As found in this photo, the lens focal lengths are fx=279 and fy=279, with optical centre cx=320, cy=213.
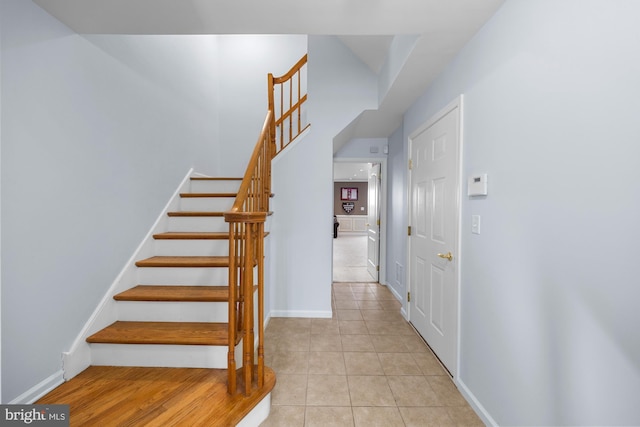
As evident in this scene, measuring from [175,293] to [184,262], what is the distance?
28 cm

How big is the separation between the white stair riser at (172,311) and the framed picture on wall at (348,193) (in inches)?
458

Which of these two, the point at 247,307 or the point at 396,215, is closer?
the point at 247,307

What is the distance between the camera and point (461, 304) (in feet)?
6.63

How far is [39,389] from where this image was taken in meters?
1.56

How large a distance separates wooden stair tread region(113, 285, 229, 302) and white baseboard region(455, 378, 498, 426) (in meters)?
1.79

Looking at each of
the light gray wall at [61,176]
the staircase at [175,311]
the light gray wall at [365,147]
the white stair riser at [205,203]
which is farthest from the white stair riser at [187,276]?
the light gray wall at [365,147]

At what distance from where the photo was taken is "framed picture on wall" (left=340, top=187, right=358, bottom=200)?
44.1 ft

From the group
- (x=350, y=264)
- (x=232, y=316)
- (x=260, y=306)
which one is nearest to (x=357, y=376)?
(x=260, y=306)

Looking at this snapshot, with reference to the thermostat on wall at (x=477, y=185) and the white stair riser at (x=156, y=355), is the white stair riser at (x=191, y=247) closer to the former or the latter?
the white stair riser at (x=156, y=355)

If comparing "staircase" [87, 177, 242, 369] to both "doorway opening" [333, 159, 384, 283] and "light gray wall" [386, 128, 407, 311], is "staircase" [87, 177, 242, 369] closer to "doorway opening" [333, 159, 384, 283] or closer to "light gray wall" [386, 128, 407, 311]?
"light gray wall" [386, 128, 407, 311]

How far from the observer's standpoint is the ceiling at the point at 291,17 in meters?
1.50

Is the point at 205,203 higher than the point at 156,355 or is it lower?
higher

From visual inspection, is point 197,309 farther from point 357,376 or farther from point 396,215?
point 396,215

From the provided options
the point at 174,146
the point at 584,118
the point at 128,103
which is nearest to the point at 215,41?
the point at 174,146
